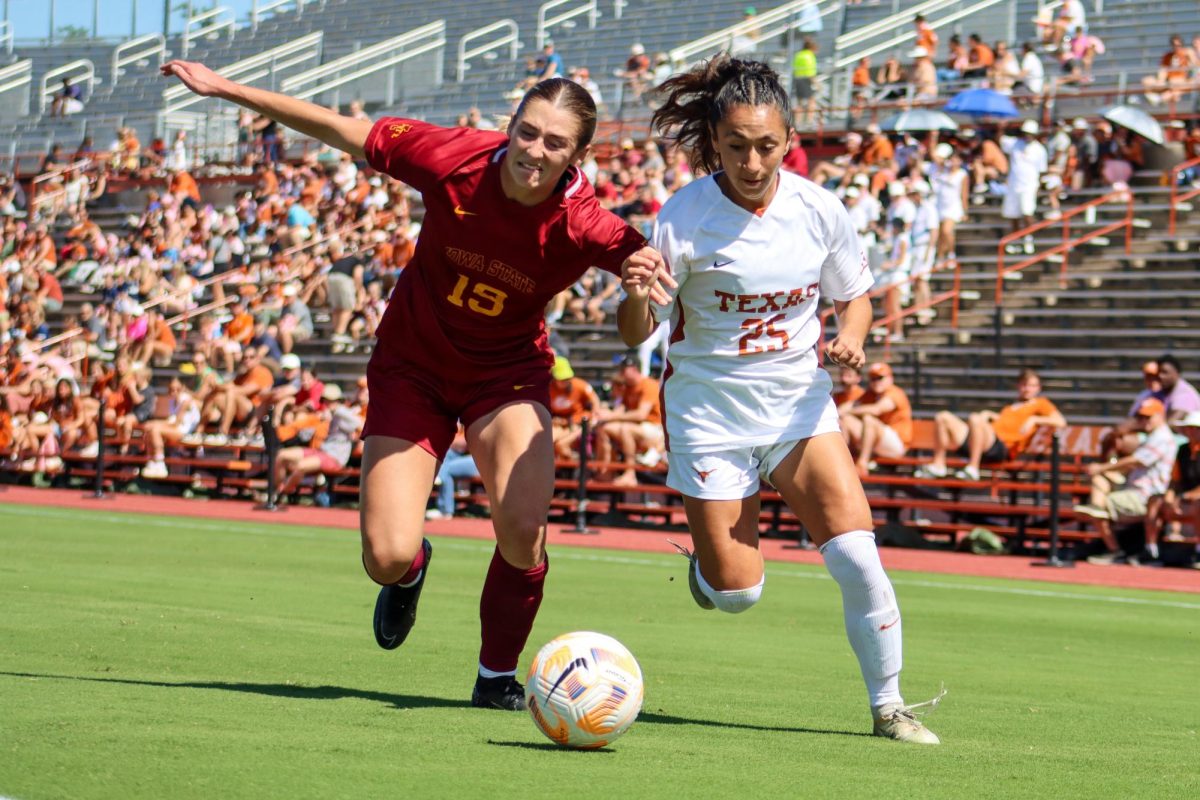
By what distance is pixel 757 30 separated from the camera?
3500 cm

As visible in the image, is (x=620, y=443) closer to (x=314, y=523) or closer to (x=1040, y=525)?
(x=314, y=523)

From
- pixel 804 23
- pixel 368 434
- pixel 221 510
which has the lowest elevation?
pixel 221 510

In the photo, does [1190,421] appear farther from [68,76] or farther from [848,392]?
[68,76]

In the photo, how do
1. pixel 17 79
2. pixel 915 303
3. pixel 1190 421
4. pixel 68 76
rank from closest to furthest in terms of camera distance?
pixel 1190 421, pixel 915 303, pixel 68 76, pixel 17 79

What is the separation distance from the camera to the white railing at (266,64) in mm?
46250

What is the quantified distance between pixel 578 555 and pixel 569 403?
450cm

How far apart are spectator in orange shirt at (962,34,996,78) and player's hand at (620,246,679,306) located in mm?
22617

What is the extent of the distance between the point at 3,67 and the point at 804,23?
30.6 metres

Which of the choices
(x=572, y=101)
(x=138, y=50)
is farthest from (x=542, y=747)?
(x=138, y=50)

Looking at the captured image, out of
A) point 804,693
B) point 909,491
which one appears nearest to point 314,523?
point 909,491

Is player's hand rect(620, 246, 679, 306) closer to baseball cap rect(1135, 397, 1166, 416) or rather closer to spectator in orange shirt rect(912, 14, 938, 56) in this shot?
baseball cap rect(1135, 397, 1166, 416)

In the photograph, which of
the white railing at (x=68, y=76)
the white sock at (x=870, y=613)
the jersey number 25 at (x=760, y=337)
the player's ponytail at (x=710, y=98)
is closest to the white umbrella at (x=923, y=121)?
the player's ponytail at (x=710, y=98)

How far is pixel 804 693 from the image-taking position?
25.8ft

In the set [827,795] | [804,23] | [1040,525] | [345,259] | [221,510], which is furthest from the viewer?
[804,23]
